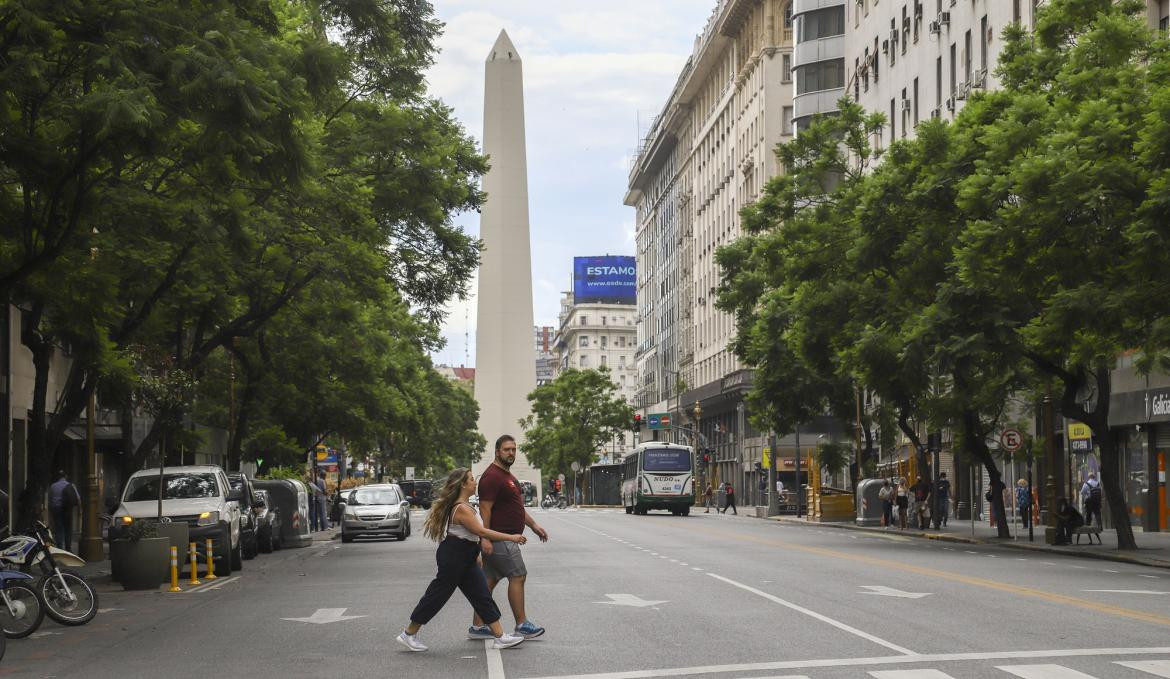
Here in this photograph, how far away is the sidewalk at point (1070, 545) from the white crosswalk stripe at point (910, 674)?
1839 cm

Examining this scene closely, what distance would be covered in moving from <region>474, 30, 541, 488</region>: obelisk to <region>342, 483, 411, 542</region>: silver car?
186 ft

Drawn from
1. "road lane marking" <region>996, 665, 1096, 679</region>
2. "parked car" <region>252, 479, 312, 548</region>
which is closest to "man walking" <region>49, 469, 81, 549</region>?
"parked car" <region>252, 479, 312, 548</region>

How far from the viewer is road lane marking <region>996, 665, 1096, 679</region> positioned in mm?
12312

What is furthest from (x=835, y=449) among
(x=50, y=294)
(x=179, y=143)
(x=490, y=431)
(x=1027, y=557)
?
(x=490, y=431)

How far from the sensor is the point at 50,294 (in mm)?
24234

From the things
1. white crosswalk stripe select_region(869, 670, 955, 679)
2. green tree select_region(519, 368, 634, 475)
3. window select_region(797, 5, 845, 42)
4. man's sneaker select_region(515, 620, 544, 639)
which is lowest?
white crosswalk stripe select_region(869, 670, 955, 679)

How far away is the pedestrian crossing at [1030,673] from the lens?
485 inches

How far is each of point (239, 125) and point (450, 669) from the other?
18.5ft

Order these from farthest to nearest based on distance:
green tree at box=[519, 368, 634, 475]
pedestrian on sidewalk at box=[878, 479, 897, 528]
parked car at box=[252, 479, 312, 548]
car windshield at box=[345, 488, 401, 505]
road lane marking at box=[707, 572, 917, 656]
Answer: green tree at box=[519, 368, 634, 475]
pedestrian on sidewalk at box=[878, 479, 897, 528]
car windshield at box=[345, 488, 401, 505]
parked car at box=[252, 479, 312, 548]
road lane marking at box=[707, 572, 917, 656]

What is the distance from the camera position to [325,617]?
19.4 m

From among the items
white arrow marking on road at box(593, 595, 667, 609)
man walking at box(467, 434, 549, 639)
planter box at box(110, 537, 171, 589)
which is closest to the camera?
man walking at box(467, 434, 549, 639)

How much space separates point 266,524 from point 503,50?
73.7 meters

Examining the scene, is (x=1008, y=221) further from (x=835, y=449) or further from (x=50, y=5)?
(x=835, y=449)

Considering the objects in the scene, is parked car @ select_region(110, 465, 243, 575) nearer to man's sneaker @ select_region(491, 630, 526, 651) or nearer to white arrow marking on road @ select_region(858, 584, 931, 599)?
white arrow marking on road @ select_region(858, 584, 931, 599)
